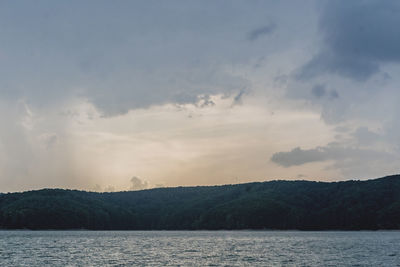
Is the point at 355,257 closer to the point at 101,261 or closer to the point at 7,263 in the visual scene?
the point at 101,261

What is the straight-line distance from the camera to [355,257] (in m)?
125

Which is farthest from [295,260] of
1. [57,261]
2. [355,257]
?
[57,261]

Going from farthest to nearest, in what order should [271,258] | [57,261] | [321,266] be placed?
[271,258], [57,261], [321,266]

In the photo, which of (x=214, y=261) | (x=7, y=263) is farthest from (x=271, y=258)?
(x=7, y=263)

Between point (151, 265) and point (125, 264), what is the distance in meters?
6.13

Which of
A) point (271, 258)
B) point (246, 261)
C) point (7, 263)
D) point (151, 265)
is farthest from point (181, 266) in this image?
point (7, 263)

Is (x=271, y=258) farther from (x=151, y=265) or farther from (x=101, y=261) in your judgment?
(x=101, y=261)

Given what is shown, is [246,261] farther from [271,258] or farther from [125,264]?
[125,264]

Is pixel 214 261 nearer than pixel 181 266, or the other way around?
pixel 181 266

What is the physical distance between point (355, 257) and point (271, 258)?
897 inches

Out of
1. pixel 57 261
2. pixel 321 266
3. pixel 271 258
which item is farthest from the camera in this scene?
pixel 271 258

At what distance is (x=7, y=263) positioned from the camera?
349ft

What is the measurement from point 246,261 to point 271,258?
11.2m

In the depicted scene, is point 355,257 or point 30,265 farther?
point 355,257
